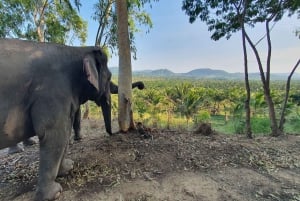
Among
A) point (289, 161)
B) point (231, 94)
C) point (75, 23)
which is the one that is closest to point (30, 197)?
point (289, 161)

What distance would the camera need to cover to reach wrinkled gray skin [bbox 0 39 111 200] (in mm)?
2783

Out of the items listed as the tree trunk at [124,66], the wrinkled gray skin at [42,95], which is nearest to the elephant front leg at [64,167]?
the wrinkled gray skin at [42,95]

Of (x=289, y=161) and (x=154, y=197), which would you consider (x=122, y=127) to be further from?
(x=289, y=161)

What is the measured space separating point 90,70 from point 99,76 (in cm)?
40

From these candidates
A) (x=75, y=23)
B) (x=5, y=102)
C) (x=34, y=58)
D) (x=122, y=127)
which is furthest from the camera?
(x=75, y=23)

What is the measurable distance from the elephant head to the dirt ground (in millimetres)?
840

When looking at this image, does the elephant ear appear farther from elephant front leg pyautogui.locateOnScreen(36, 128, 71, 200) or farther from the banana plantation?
the banana plantation

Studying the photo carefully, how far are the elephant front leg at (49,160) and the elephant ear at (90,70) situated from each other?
28.9 inches

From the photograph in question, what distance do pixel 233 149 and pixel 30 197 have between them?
3.52 metres

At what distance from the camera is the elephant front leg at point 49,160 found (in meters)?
2.96

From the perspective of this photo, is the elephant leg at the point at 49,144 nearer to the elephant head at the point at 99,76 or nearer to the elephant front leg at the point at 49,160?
the elephant front leg at the point at 49,160

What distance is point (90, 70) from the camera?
3.19 m

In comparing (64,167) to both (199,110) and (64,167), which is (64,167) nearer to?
(64,167)

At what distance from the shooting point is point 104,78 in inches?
146
